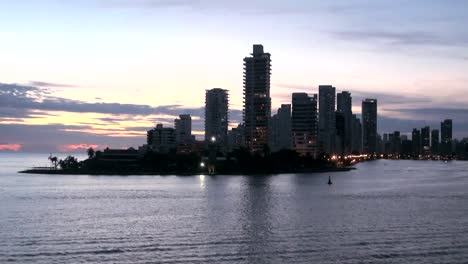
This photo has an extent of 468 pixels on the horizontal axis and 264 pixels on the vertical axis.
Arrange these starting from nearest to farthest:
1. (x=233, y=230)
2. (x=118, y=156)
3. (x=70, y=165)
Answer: (x=233, y=230)
(x=118, y=156)
(x=70, y=165)

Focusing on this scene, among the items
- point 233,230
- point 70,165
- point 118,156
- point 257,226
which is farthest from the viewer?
point 70,165

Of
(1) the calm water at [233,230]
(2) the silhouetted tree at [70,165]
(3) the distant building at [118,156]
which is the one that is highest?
(3) the distant building at [118,156]

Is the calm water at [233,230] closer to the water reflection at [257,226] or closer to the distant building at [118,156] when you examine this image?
the water reflection at [257,226]

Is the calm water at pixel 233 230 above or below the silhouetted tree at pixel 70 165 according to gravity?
below

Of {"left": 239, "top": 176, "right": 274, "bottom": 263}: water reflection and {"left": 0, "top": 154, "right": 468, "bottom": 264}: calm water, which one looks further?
{"left": 239, "top": 176, "right": 274, "bottom": 263}: water reflection

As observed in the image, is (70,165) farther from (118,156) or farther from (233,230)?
(233,230)

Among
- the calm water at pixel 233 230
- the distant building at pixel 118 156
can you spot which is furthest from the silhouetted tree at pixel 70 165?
the calm water at pixel 233 230

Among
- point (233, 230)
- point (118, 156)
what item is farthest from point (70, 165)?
point (233, 230)

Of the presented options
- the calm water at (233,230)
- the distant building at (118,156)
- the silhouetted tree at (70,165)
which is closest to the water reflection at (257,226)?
the calm water at (233,230)

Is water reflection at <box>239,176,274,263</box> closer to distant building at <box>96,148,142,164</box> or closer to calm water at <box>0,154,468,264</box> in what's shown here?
calm water at <box>0,154,468,264</box>

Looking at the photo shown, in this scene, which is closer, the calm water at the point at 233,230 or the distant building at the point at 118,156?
the calm water at the point at 233,230

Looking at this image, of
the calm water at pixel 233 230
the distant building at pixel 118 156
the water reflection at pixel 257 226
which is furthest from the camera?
the distant building at pixel 118 156

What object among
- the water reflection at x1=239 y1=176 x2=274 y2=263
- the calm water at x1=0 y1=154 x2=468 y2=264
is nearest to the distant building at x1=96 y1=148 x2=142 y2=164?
the calm water at x1=0 y1=154 x2=468 y2=264

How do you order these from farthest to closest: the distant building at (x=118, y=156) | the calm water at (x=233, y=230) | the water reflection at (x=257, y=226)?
the distant building at (x=118, y=156) < the water reflection at (x=257, y=226) < the calm water at (x=233, y=230)
